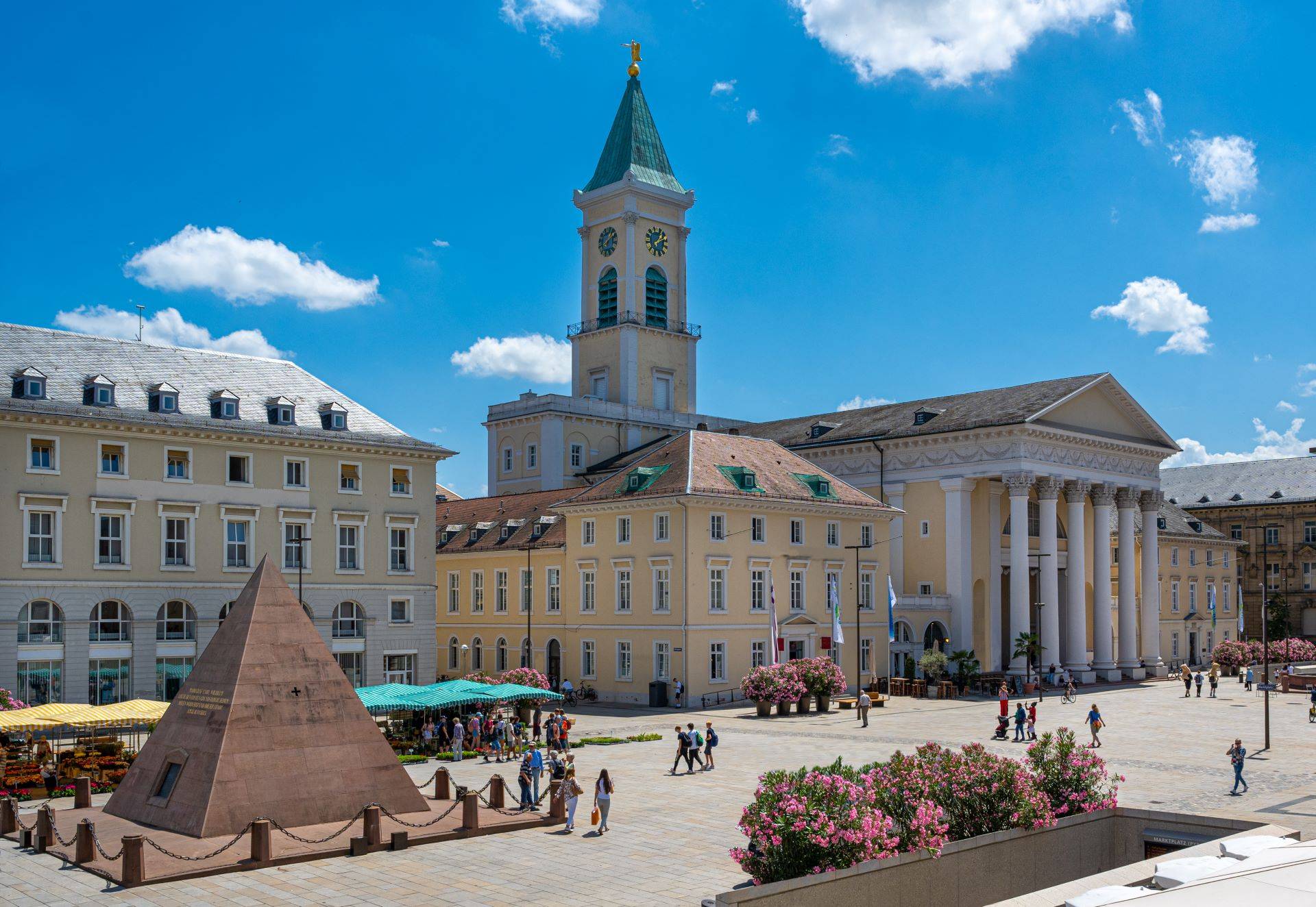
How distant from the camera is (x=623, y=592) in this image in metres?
61.1

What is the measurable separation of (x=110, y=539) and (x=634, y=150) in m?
50.3

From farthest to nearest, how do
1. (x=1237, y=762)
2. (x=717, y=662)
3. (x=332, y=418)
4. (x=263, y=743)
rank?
(x=717, y=662) → (x=332, y=418) → (x=1237, y=762) → (x=263, y=743)

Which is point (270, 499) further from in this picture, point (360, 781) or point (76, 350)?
point (360, 781)

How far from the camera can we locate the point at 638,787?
111ft

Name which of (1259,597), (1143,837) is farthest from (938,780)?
(1259,597)

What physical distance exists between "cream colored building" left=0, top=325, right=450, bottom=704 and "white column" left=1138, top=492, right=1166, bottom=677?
158ft

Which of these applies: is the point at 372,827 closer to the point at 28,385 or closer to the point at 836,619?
the point at 28,385

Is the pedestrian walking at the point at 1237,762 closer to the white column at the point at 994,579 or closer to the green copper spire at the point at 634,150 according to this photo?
the white column at the point at 994,579

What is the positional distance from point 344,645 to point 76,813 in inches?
1017

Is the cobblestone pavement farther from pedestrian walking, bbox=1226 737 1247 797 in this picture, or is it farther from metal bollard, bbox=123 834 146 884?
pedestrian walking, bbox=1226 737 1247 797

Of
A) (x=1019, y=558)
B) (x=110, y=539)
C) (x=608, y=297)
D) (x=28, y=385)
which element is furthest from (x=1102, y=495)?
(x=28, y=385)

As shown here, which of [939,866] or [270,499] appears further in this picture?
[270,499]

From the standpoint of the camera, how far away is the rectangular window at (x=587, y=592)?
6278 cm

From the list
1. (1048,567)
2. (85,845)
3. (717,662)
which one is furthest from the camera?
(1048,567)
